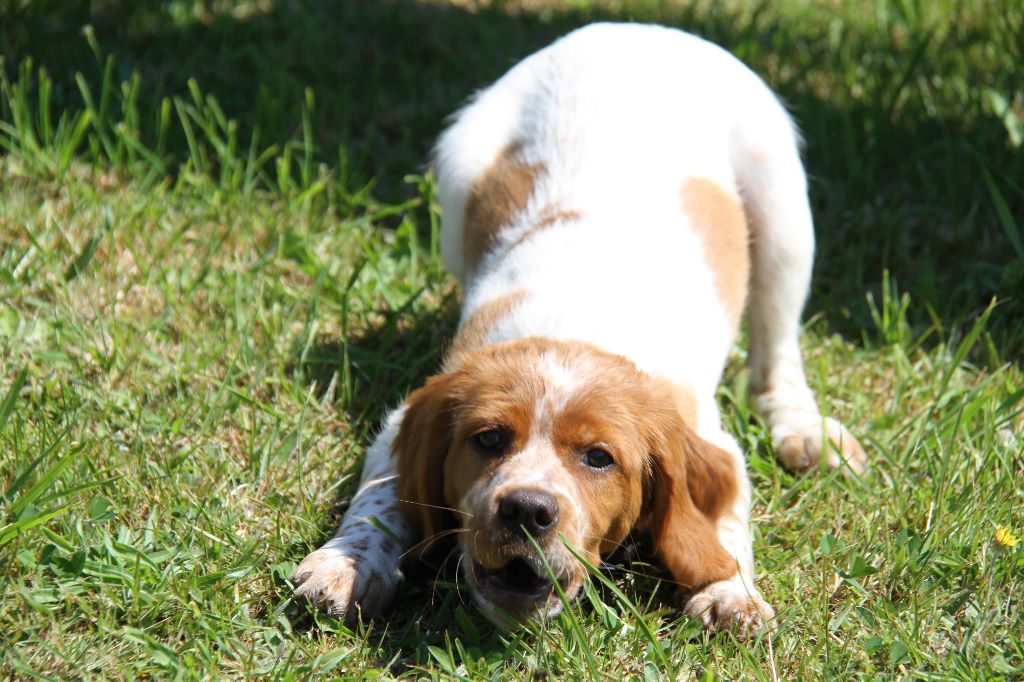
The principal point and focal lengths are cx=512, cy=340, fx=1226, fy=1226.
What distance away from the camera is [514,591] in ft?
10.2

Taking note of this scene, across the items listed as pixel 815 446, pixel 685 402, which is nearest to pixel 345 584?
pixel 685 402

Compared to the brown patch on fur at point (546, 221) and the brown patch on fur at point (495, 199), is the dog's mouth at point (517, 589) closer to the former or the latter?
the brown patch on fur at point (546, 221)

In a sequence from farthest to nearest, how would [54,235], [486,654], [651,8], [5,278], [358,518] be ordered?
[651,8]
[54,235]
[5,278]
[358,518]
[486,654]

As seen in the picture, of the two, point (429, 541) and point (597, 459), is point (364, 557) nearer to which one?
point (429, 541)

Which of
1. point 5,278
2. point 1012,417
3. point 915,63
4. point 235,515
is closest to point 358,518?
point 235,515

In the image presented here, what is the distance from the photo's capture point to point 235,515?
3516 millimetres

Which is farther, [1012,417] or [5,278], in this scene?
[5,278]

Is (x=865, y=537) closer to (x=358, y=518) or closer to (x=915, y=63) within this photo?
(x=358, y=518)

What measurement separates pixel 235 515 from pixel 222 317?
1.18 metres

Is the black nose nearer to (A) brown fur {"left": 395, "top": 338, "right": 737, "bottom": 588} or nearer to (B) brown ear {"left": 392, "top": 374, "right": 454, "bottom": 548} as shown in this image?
(A) brown fur {"left": 395, "top": 338, "right": 737, "bottom": 588}

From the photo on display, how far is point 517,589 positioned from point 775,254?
196 cm

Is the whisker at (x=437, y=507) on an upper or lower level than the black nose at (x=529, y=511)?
lower

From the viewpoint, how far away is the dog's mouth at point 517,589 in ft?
10.2

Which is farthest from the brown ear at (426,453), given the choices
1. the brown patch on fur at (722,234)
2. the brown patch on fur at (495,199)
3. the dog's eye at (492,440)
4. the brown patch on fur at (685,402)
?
the brown patch on fur at (722,234)
